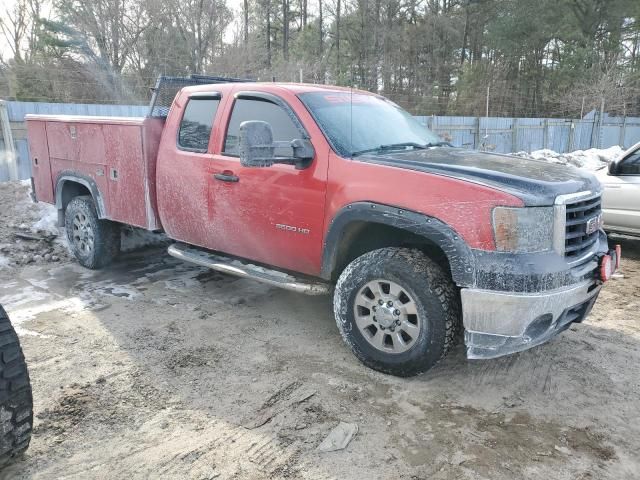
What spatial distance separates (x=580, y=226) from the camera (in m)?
3.38

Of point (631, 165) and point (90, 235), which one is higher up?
point (631, 165)

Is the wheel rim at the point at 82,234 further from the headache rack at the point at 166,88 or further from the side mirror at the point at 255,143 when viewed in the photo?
the side mirror at the point at 255,143

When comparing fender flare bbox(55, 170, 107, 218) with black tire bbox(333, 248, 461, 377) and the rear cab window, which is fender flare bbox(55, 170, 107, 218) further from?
black tire bbox(333, 248, 461, 377)

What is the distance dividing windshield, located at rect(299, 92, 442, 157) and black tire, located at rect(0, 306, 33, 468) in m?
2.34

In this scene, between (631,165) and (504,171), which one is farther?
(631,165)

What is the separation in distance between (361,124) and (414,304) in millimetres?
1594

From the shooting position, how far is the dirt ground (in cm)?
271

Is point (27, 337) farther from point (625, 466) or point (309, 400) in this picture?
point (625, 466)

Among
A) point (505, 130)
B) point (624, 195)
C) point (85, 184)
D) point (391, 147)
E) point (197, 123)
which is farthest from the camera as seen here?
point (505, 130)

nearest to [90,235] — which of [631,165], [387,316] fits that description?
[387,316]

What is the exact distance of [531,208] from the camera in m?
3.04

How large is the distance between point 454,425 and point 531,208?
1349 millimetres

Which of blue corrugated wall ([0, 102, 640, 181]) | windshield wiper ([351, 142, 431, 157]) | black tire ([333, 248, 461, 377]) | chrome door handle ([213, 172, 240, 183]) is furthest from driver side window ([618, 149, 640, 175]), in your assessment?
blue corrugated wall ([0, 102, 640, 181])

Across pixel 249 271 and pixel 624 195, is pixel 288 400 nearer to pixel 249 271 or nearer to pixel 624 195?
pixel 249 271
